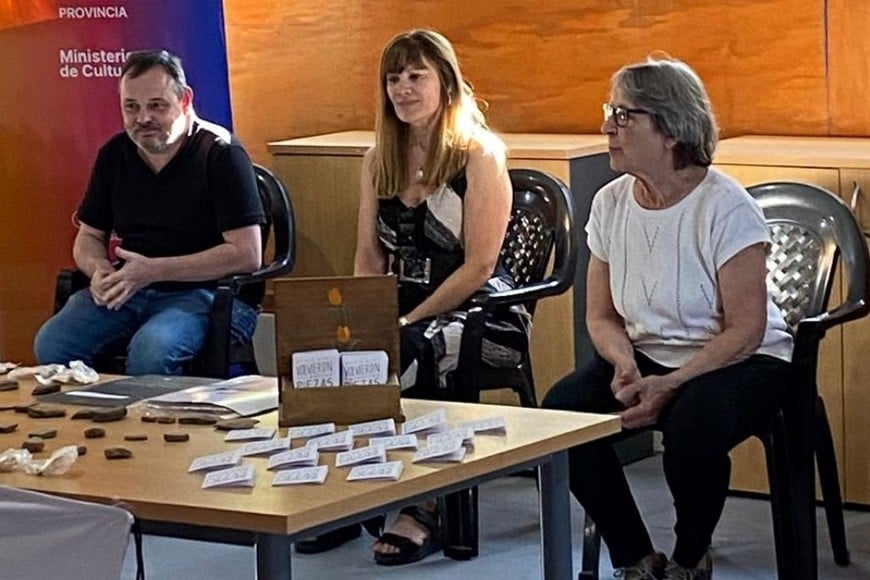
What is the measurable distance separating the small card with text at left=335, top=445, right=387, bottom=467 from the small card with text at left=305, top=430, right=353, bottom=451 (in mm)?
59

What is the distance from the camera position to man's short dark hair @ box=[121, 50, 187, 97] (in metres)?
4.51

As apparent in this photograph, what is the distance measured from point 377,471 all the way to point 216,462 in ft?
0.87

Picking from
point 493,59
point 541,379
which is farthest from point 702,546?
point 493,59

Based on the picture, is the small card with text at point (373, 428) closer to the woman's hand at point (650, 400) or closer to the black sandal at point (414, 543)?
the woman's hand at point (650, 400)

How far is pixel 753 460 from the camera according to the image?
4543mm

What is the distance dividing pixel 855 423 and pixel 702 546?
41.8 inches

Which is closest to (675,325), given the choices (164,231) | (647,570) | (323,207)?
(647,570)

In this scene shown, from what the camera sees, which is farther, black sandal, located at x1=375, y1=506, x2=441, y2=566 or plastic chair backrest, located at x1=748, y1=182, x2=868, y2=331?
black sandal, located at x1=375, y1=506, x2=441, y2=566

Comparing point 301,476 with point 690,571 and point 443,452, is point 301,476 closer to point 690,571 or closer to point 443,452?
point 443,452

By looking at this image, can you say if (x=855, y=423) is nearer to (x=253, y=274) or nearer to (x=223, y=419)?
(x=253, y=274)

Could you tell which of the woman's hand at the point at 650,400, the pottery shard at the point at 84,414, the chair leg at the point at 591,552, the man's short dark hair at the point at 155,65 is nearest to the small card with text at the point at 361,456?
the pottery shard at the point at 84,414

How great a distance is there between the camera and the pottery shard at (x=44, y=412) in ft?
10.3

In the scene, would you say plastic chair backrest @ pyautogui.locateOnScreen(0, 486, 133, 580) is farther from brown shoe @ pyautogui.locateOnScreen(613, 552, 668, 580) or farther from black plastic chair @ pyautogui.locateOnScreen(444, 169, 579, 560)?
black plastic chair @ pyautogui.locateOnScreen(444, 169, 579, 560)

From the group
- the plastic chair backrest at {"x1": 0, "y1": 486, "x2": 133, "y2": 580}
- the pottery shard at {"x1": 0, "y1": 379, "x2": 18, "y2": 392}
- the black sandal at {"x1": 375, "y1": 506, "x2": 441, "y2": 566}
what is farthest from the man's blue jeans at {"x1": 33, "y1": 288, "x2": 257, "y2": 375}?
the plastic chair backrest at {"x1": 0, "y1": 486, "x2": 133, "y2": 580}
